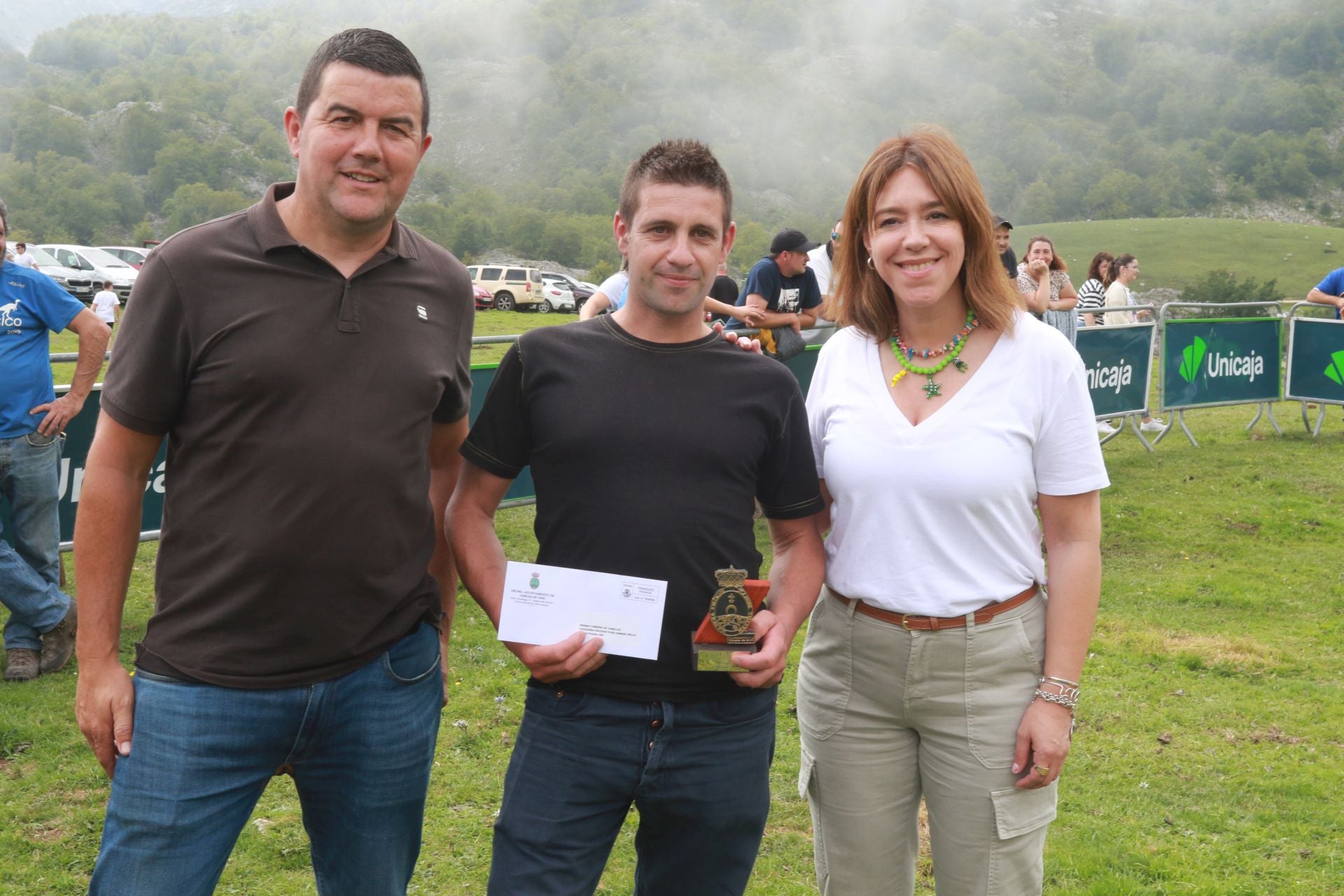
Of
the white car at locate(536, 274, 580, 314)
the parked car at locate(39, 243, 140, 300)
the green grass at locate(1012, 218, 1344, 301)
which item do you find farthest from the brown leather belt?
the green grass at locate(1012, 218, 1344, 301)

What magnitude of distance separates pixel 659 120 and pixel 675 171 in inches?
7078

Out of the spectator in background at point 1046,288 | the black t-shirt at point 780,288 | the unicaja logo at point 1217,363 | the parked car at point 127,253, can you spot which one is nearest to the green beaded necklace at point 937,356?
the black t-shirt at point 780,288

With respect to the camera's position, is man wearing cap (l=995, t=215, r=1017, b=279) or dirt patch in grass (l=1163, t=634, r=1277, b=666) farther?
man wearing cap (l=995, t=215, r=1017, b=279)

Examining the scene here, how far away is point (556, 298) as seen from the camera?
1850 inches

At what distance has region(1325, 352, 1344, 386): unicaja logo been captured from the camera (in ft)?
41.2

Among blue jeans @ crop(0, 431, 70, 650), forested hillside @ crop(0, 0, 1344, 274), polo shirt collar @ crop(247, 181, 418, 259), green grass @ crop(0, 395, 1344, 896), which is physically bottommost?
green grass @ crop(0, 395, 1344, 896)

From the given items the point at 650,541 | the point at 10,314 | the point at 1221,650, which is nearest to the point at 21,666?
the point at 10,314

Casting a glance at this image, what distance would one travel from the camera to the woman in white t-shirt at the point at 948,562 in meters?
2.47

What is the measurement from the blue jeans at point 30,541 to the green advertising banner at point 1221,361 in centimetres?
1100

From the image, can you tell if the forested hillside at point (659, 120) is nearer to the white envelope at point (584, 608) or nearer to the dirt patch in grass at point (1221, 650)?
the dirt patch in grass at point (1221, 650)

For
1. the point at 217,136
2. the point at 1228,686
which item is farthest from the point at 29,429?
the point at 217,136

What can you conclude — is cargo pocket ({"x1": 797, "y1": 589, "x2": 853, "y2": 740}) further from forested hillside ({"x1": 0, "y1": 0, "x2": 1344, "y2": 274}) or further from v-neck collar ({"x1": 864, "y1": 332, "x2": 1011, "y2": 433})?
forested hillside ({"x1": 0, "y1": 0, "x2": 1344, "y2": 274})

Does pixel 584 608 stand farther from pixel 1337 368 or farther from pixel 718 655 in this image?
pixel 1337 368

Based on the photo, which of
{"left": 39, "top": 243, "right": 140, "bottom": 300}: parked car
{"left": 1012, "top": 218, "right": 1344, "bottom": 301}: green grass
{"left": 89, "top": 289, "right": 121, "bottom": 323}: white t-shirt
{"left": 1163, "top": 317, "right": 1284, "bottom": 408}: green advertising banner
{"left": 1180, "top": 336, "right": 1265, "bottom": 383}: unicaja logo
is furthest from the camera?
{"left": 1012, "top": 218, "right": 1344, "bottom": 301}: green grass
